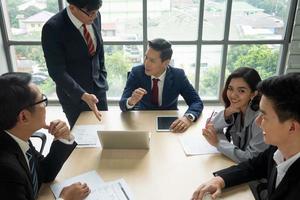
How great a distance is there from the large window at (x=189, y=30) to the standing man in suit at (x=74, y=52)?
4.09ft

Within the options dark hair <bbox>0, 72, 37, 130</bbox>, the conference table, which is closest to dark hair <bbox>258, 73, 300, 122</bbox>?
the conference table

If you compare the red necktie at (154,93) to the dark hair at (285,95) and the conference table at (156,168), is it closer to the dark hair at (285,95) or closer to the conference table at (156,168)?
the conference table at (156,168)

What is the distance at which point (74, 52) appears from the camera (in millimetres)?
2256

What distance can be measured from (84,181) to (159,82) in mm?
1150

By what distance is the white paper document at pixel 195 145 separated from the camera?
5.55ft

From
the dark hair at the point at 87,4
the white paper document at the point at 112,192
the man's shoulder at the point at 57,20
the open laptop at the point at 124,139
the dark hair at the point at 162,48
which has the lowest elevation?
the white paper document at the point at 112,192

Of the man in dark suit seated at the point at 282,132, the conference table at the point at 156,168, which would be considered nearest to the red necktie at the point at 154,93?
the conference table at the point at 156,168

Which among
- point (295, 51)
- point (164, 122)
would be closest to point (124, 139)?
point (164, 122)

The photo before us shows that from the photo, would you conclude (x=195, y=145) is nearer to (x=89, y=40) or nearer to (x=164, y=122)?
(x=164, y=122)

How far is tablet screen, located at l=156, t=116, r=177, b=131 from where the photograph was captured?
198 centimetres

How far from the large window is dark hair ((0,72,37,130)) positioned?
2.51 m

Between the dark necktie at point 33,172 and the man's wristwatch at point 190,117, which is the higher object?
the dark necktie at point 33,172

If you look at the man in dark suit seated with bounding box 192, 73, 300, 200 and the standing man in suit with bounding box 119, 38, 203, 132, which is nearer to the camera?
the man in dark suit seated with bounding box 192, 73, 300, 200

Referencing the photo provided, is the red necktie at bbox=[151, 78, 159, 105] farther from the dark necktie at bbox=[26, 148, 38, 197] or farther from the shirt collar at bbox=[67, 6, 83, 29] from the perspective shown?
the dark necktie at bbox=[26, 148, 38, 197]
